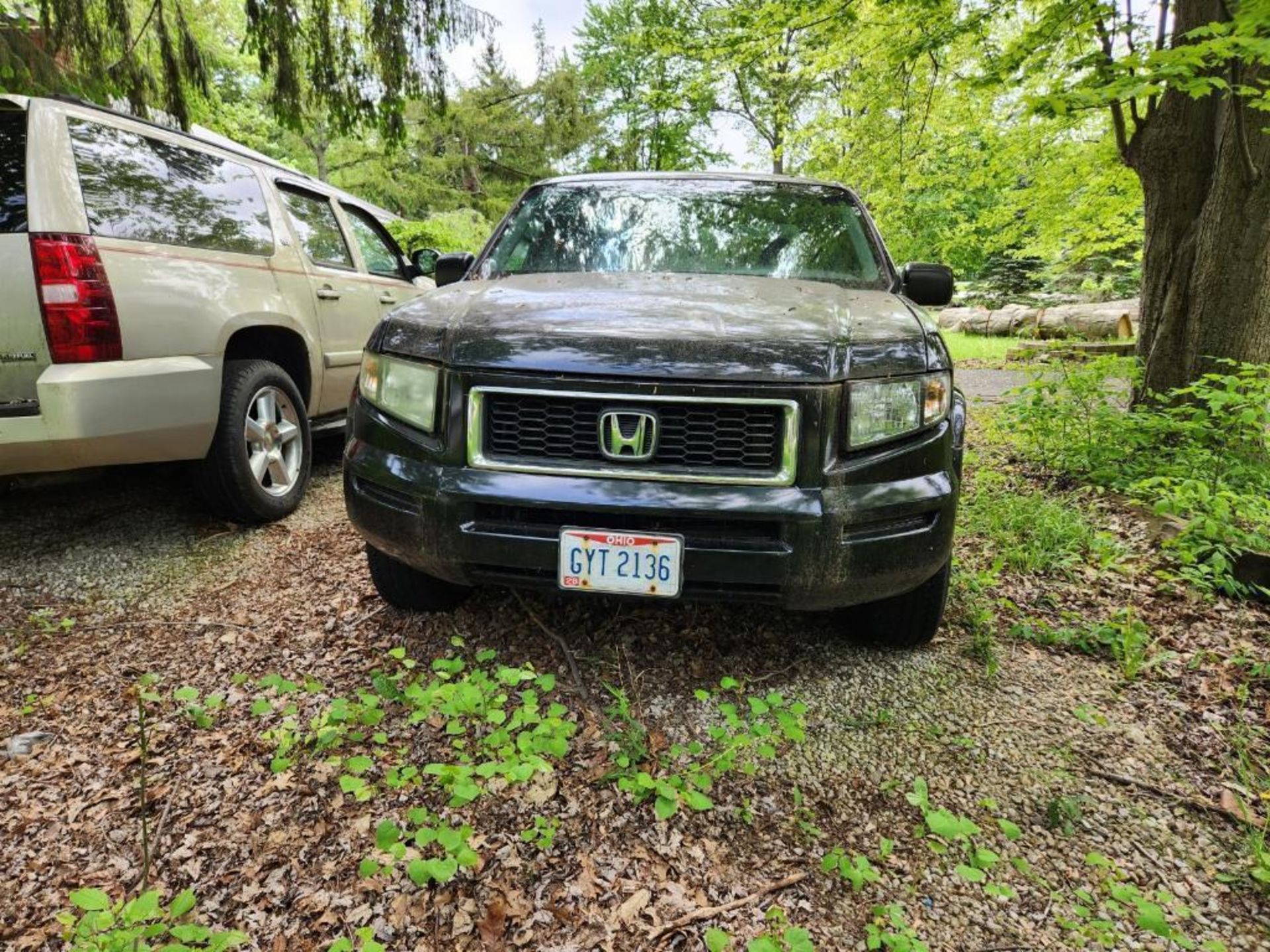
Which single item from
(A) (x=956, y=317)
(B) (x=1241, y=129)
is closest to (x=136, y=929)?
(B) (x=1241, y=129)

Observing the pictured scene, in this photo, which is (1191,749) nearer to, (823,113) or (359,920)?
(359,920)

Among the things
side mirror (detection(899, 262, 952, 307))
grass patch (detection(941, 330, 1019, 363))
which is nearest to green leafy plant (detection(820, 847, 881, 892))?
side mirror (detection(899, 262, 952, 307))

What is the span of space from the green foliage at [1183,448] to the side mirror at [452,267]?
124 inches

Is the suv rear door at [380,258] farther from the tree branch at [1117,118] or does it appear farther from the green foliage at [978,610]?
the tree branch at [1117,118]

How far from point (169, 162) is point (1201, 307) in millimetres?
5601

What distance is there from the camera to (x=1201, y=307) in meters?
4.04

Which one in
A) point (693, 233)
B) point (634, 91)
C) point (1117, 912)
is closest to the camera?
point (1117, 912)

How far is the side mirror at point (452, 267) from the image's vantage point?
3.14 meters

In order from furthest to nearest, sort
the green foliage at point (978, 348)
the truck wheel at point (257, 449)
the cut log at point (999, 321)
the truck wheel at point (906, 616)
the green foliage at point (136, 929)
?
1. the cut log at point (999, 321)
2. the green foliage at point (978, 348)
3. the truck wheel at point (257, 449)
4. the truck wheel at point (906, 616)
5. the green foliage at point (136, 929)

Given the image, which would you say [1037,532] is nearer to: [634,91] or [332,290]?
[332,290]

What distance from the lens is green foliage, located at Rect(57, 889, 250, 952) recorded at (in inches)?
47.5

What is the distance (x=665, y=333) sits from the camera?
1865mm

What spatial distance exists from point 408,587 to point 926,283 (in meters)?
2.37

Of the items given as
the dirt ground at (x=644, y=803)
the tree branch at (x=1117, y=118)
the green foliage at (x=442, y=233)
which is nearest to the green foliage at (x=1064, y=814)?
the dirt ground at (x=644, y=803)
